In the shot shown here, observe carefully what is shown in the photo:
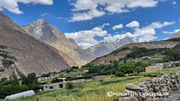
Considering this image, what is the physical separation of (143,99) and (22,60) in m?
198

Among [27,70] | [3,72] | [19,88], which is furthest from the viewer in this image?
[27,70]

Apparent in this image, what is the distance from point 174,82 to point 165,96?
10.9 ft

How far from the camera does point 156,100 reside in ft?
33.0

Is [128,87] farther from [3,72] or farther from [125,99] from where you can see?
[3,72]

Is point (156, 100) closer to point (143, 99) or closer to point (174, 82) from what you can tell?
point (143, 99)

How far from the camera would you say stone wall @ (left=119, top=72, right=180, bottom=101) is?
7.93 metres

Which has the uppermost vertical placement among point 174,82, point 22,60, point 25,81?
point 22,60

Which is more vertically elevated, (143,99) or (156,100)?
(143,99)

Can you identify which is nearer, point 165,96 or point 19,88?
point 165,96

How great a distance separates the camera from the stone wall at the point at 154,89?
7934mm

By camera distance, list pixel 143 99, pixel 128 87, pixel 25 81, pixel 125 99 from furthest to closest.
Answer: pixel 25 81, pixel 128 87, pixel 143 99, pixel 125 99

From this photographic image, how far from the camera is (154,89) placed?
35.7ft

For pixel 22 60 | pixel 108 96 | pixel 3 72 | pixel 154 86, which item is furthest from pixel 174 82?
pixel 22 60

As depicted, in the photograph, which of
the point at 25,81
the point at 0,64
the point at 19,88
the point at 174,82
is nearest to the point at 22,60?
the point at 0,64
